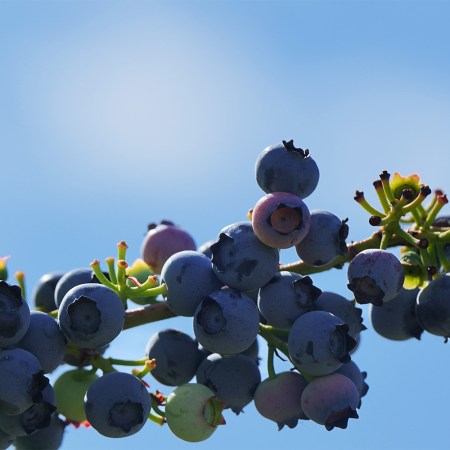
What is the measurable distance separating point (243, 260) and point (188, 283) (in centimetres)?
22

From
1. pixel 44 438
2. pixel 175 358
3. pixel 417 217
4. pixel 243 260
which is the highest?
pixel 417 217

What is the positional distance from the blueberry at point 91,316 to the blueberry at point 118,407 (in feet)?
0.59

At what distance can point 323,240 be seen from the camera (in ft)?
10.8

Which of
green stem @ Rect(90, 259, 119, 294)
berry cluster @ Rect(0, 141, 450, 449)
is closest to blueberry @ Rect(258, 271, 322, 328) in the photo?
berry cluster @ Rect(0, 141, 450, 449)

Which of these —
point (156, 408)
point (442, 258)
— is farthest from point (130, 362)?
point (442, 258)

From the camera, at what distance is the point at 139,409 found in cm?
325

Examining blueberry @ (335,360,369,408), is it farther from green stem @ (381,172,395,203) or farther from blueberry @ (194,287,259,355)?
green stem @ (381,172,395,203)

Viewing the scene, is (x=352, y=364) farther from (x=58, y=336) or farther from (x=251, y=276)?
(x=58, y=336)

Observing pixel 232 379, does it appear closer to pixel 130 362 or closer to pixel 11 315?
pixel 130 362

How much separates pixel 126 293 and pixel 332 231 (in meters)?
0.78

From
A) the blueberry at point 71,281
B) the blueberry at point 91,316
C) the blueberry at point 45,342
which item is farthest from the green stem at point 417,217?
the blueberry at point 45,342

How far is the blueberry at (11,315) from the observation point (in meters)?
3.08

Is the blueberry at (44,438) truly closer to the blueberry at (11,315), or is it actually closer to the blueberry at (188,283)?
the blueberry at (11,315)

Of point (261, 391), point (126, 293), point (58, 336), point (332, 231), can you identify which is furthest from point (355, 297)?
point (58, 336)
